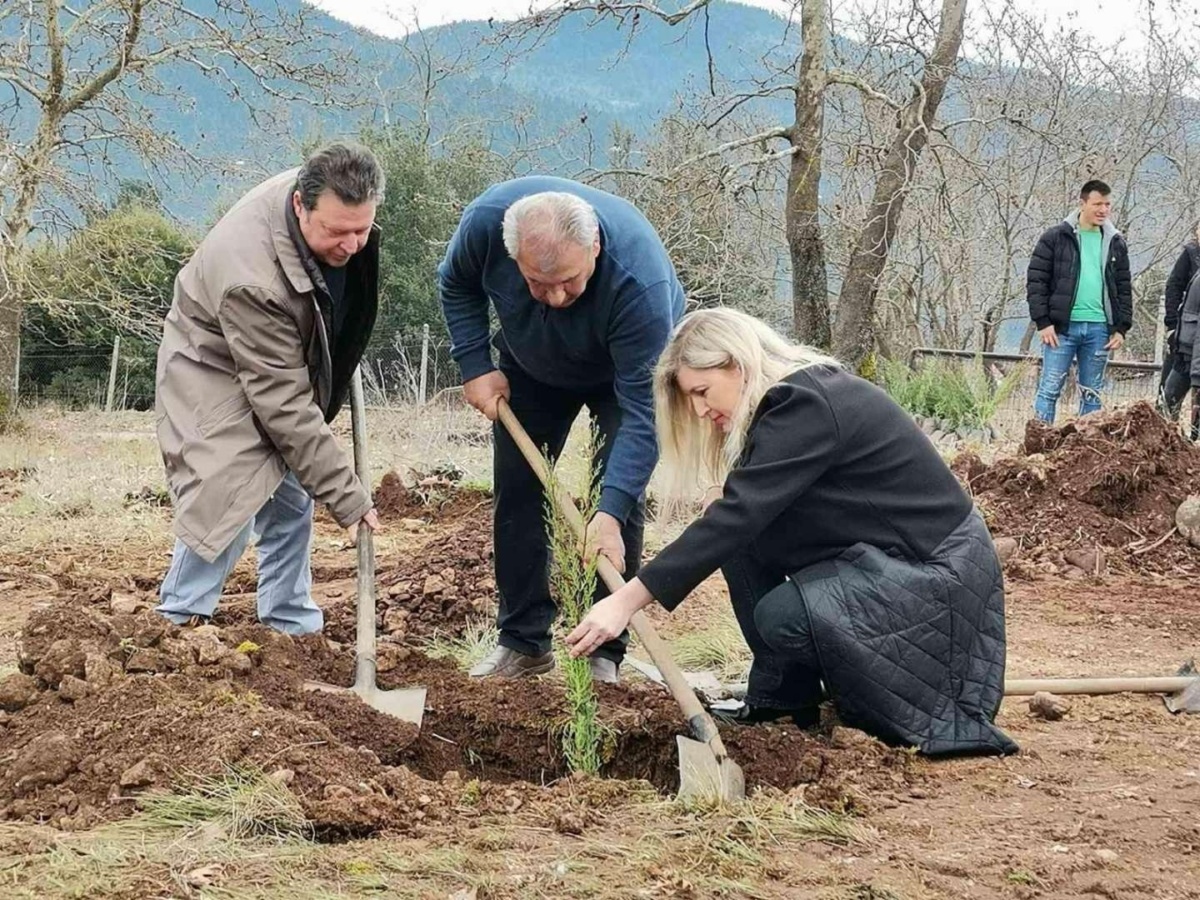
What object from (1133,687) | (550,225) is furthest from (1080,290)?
(550,225)

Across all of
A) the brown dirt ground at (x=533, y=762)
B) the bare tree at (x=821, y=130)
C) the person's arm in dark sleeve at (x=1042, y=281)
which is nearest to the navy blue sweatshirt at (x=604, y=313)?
the brown dirt ground at (x=533, y=762)

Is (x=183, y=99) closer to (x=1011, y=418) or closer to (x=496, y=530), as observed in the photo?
(x=1011, y=418)

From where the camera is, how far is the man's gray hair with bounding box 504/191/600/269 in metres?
3.65

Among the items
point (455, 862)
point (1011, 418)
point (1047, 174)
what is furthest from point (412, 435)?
point (1047, 174)

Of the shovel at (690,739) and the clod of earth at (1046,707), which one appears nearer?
the shovel at (690,739)

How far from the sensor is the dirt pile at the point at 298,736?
307 cm

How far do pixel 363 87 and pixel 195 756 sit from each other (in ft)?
53.0

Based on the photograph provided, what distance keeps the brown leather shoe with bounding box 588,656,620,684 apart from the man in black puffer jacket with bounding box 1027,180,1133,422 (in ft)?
19.6

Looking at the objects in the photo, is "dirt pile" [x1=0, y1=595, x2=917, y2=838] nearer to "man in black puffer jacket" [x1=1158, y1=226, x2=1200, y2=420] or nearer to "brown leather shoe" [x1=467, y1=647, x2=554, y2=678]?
"brown leather shoe" [x1=467, y1=647, x2=554, y2=678]

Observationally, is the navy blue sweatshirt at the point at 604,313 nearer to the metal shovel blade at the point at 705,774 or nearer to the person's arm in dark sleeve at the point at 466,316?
the person's arm in dark sleeve at the point at 466,316

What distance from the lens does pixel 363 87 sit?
17922mm

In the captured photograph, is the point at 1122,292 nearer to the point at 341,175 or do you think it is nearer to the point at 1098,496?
the point at 1098,496

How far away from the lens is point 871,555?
3.42m

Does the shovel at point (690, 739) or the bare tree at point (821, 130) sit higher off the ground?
the bare tree at point (821, 130)
